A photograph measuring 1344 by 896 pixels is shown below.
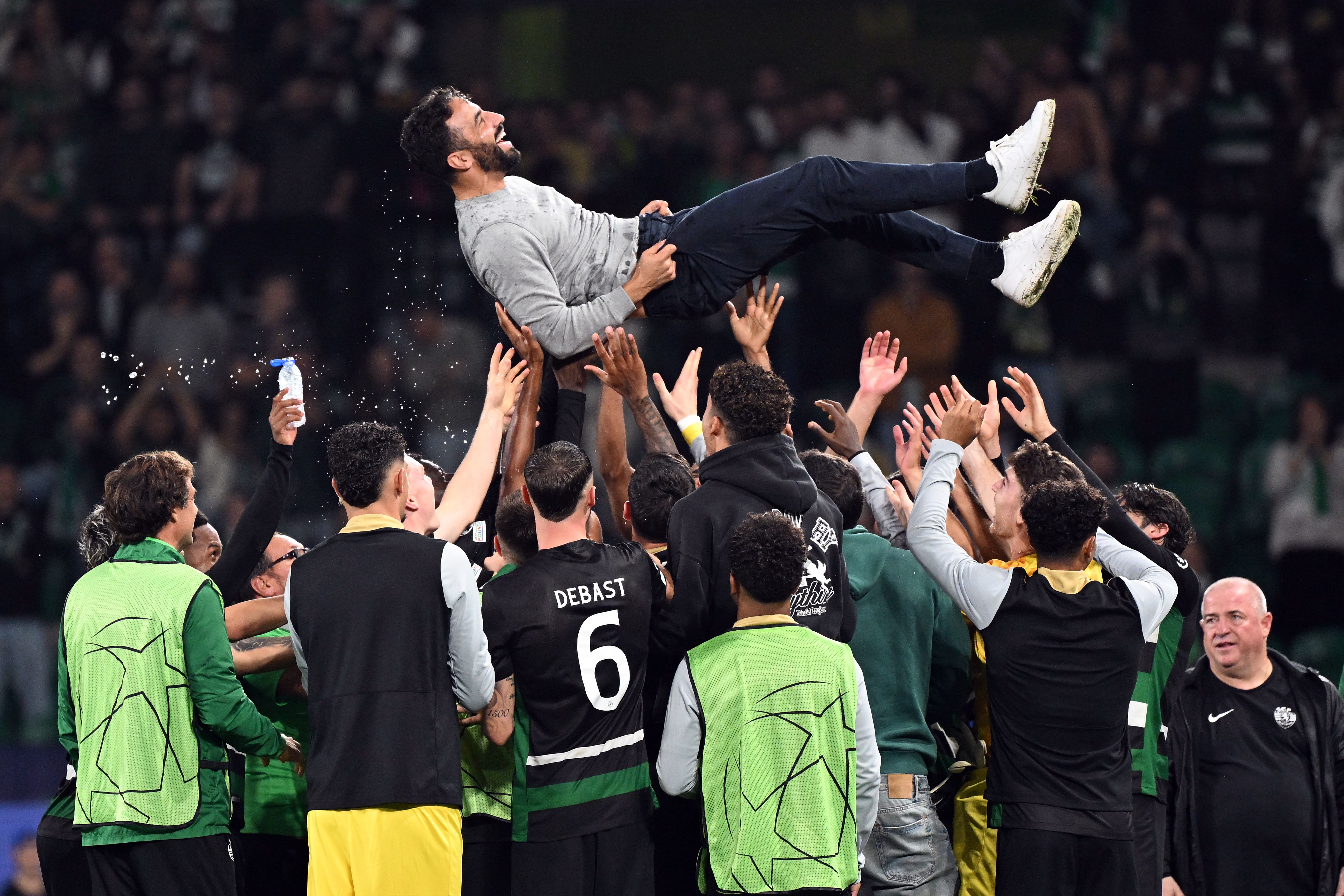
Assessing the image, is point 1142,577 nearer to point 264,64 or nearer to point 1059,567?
point 1059,567

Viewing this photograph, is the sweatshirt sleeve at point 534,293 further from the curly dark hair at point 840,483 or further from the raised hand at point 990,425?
the raised hand at point 990,425

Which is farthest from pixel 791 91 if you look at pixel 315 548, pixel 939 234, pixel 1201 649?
pixel 315 548

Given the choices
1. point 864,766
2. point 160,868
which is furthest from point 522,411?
point 160,868

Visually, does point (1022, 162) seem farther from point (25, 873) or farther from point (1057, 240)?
point (25, 873)

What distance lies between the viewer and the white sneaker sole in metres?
4.83

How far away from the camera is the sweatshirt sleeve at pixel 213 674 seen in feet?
12.4

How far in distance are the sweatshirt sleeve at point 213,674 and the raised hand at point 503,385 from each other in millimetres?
1046

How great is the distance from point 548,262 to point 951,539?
1.57 meters

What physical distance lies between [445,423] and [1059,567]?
627 centimetres

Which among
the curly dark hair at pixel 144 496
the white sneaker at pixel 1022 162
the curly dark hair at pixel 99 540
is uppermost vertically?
the white sneaker at pixel 1022 162

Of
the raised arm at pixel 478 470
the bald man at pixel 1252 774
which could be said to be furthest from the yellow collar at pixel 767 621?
the bald man at pixel 1252 774

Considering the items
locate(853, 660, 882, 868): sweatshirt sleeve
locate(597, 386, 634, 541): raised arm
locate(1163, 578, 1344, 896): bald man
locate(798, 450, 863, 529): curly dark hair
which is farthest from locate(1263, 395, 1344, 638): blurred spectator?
locate(853, 660, 882, 868): sweatshirt sleeve

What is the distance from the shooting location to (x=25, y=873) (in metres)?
7.77

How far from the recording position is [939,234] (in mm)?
5047
